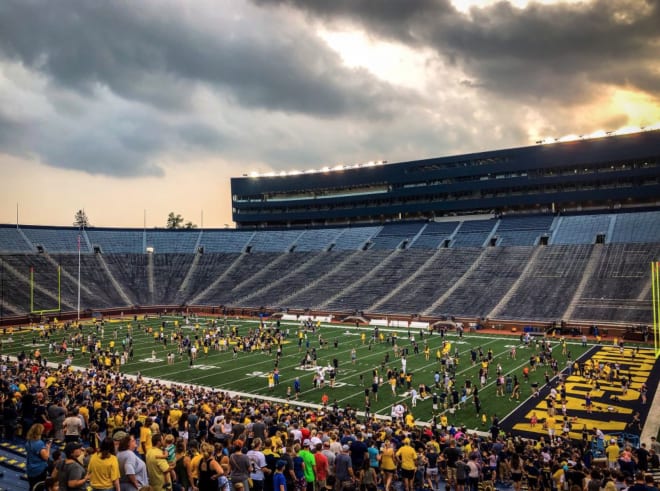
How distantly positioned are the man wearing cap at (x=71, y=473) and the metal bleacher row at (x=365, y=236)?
202 feet

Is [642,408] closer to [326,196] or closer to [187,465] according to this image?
[187,465]

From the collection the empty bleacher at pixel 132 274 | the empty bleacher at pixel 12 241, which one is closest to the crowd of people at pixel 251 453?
the empty bleacher at pixel 132 274

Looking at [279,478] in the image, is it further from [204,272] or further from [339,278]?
[204,272]

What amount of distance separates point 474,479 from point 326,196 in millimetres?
77030

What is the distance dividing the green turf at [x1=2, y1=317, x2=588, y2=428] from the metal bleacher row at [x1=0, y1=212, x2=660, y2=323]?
950cm

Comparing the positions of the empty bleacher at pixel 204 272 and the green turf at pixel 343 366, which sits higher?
the empty bleacher at pixel 204 272

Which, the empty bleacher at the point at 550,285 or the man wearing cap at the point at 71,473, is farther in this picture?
the empty bleacher at the point at 550,285

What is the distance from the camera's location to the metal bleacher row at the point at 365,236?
61131 millimetres

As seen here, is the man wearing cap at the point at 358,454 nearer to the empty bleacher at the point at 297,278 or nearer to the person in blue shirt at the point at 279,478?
the person in blue shirt at the point at 279,478

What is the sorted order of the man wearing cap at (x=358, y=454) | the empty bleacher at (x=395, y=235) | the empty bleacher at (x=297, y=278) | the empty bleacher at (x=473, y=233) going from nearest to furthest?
the man wearing cap at (x=358, y=454) → the empty bleacher at (x=297, y=278) → the empty bleacher at (x=473, y=233) → the empty bleacher at (x=395, y=235)

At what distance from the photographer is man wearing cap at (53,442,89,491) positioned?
7.07 metres

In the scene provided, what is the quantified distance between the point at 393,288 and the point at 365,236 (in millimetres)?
19018

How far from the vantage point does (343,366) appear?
3300 cm

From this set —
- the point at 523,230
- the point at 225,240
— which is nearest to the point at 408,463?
the point at 523,230
